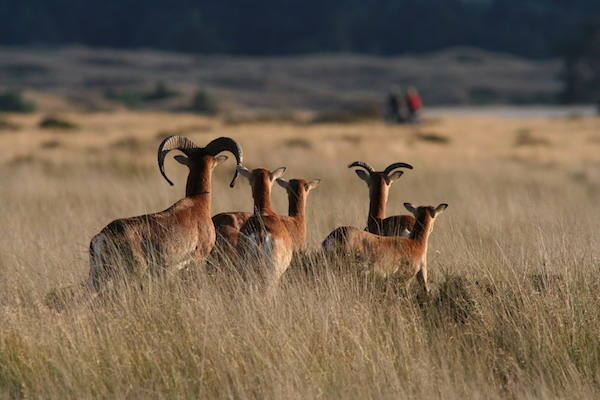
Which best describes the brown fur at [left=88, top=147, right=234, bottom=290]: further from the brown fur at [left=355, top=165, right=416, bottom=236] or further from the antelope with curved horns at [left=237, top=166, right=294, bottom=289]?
the brown fur at [left=355, top=165, right=416, bottom=236]

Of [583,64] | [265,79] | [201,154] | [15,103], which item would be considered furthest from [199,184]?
[265,79]

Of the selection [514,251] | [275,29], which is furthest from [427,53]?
[514,251]

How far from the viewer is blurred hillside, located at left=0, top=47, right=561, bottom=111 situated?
94.0 m

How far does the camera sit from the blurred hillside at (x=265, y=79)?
9398cm

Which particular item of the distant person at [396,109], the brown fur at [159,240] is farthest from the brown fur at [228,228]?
the distant person at [396,109]

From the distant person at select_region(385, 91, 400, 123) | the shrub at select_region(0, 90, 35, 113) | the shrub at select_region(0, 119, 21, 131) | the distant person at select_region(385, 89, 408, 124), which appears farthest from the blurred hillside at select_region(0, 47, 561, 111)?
the shrub at select_region(0, 119, 21, 131)

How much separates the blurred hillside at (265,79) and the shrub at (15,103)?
1776 mm

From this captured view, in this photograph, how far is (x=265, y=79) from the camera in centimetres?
11862

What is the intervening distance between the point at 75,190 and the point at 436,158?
32.9ft

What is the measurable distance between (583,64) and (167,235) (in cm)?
10020

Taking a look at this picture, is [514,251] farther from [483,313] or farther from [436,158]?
[436,158]

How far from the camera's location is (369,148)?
91.7 ft

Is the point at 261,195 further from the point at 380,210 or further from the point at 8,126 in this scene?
the point at 8,126

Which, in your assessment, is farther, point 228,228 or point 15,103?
point 15,103
